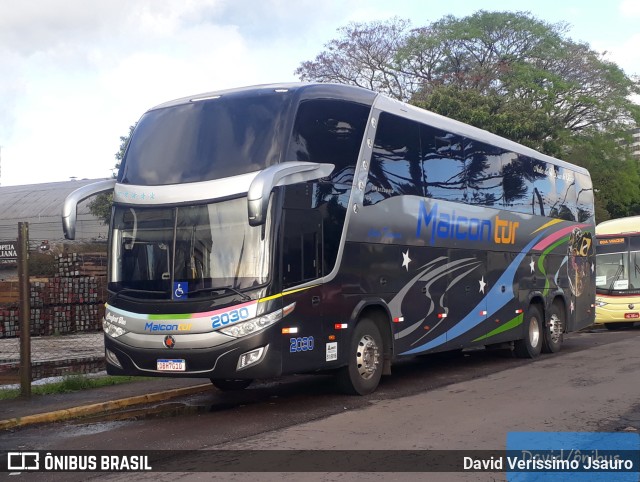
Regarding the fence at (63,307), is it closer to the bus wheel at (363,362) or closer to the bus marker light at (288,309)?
the bus wheel at (363,362)

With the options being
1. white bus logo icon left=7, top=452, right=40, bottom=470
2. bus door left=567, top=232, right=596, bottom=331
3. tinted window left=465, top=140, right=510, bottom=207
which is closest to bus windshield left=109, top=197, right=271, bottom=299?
white bus logo icon left=7, top=452, right=40, bottom=470

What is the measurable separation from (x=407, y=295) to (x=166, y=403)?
3.96 meters

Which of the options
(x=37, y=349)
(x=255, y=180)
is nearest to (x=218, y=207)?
(x=255, y=180)

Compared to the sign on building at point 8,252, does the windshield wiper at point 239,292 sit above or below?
below

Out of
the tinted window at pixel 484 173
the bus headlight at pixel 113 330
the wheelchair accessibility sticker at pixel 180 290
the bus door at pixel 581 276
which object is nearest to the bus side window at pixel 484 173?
the tinted window at pixel 484 173

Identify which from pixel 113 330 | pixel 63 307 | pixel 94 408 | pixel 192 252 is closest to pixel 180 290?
pixel 192 252

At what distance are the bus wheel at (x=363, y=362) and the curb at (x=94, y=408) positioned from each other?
2418mm

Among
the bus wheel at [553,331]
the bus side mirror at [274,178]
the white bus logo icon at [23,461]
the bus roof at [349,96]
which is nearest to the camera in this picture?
the white bus logo icon at [23,461]

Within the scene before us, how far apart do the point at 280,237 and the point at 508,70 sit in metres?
38.4

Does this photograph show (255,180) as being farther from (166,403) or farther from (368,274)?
(166,403)

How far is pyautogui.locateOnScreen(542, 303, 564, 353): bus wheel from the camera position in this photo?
17.6 metres

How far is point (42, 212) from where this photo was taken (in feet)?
201

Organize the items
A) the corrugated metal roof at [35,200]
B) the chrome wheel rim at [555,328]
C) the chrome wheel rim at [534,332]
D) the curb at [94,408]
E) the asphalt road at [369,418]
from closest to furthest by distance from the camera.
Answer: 1. the asphalt road at [369,418]
2. the curb at [94,408]
3. the chrome wheel rim at [534,332]
4. the chrome wheel rim at [555,328]
5. the corrugated metal roof at [35,200]

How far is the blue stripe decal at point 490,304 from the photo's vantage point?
44.5 ft
